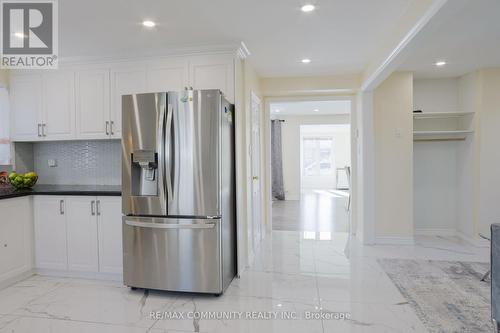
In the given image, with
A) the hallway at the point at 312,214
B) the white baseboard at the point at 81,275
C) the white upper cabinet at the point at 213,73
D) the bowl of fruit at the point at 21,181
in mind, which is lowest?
the white baseboard at the point at 81,275

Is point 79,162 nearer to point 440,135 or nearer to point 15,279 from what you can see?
point 15,279

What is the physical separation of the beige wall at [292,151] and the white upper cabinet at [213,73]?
589 centimetres

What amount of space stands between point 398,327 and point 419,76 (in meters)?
3.68

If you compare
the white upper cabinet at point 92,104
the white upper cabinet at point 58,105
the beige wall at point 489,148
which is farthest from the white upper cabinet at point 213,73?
the beige wall at point 489,148

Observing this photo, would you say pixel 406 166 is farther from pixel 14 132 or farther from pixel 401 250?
pixel 14 132

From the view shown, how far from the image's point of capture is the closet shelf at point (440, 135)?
4.26 m

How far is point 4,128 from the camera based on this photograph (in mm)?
3547

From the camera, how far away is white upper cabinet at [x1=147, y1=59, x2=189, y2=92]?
124 inches

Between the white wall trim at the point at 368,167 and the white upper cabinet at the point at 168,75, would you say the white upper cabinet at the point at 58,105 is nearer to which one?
the white upper cabinet at the point at 168,75

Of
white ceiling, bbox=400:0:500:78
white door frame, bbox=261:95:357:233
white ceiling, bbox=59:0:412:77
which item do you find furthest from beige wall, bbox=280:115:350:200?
white ceiling, bbox=59:0:412:77

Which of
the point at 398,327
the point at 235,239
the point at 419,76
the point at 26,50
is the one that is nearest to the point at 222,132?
the point at 235,239

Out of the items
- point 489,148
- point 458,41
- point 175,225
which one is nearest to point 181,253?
point 175,225

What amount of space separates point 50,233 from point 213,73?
95.9 inches

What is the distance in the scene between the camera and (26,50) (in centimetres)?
317
